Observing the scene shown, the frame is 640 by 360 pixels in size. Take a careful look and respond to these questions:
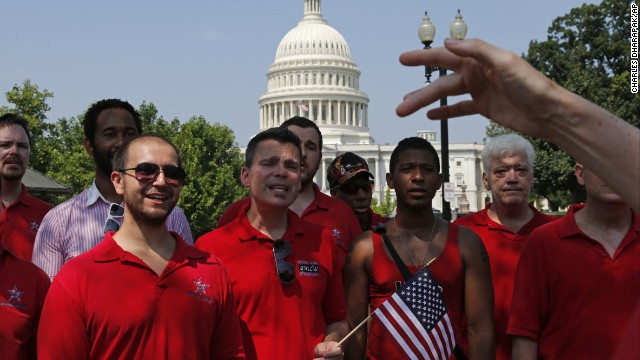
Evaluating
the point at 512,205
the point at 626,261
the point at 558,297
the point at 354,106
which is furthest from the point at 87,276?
the point at 354,106

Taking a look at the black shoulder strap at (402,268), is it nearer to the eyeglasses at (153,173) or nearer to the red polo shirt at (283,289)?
the red polo shirt at (283,289)

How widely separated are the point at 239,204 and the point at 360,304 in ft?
3.58

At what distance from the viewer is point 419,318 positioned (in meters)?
4.29

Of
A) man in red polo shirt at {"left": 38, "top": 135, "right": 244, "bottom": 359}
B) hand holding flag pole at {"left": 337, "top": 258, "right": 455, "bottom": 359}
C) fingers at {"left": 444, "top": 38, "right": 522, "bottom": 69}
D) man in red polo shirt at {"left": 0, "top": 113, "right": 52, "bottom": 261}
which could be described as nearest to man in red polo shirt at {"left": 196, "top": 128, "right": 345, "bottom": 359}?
hand holding flag pole at {"left": 337, "top": 258, "right": 455, "bottom": 359}

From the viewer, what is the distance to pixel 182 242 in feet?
11.6

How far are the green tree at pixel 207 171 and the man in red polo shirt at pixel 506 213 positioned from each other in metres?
48.4

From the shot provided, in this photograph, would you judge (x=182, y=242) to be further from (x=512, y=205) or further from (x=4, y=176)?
(x=4, y=176)

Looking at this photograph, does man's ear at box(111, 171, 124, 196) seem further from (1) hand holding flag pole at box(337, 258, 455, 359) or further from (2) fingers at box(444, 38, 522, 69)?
(2) fingers at box(444, 38, 522, 69)

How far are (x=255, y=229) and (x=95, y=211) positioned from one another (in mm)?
972

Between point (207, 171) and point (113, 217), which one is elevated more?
point (207, 171)

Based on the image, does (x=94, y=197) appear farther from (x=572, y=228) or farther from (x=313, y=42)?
(x=313, y=42)

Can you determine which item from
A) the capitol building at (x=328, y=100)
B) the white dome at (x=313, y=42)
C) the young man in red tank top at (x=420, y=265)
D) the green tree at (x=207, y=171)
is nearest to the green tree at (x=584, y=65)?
the green tree at (x=207, y=171)

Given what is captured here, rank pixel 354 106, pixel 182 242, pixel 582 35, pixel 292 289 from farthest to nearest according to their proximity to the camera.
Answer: pixel 354 106 → pixel 582 35 → pixel 292 289 → pixel 182 242

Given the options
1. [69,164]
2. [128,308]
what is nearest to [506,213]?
[128,308]
